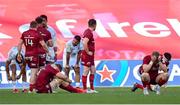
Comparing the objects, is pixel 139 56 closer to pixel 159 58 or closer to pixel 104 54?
pixel 104 54

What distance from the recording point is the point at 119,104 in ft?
41.6

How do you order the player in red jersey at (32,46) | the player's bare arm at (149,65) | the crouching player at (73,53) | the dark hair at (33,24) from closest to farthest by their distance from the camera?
the player's bare arm at (149,65) → the dark hair at (33,24) → the player in red jersey at (32,46) → the crouching player at (73,53)

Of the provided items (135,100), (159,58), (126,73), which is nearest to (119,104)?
(135,100)

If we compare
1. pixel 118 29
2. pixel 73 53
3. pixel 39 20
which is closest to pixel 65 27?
pixel 118 29

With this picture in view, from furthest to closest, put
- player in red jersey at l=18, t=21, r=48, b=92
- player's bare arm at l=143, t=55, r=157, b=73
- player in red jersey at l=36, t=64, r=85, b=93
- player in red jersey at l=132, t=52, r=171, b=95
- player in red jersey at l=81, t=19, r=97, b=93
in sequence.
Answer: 1. player in red jersey at l=81, t=19, r=97, b=93
2. player in red jersey at l=18, t=21, r=48, b=92
3. player in red jersey at l=36, t=64, r=85, b=93
4. player in red jersey at l=132, t=52, r=171, b=95
5. player's bare arm at l=143, t=55, r=157, b=73

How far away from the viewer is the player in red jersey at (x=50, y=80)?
16.2 meters

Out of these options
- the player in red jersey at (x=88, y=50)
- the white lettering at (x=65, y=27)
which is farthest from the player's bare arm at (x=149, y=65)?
the white lettering at (x=65, y=27)

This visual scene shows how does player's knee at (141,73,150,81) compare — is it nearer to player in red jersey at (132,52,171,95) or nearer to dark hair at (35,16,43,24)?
player in red jersey at (132,52,171,95)

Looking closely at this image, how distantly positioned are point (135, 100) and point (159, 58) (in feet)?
7.91

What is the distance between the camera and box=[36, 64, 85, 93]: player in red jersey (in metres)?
16.2

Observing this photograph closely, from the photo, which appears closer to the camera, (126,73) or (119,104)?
(119,104)

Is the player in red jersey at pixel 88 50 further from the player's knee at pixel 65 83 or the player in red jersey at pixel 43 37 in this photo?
the player in red jersey at pixel 43 37

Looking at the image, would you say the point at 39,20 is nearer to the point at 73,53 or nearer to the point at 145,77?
the point at 145,77

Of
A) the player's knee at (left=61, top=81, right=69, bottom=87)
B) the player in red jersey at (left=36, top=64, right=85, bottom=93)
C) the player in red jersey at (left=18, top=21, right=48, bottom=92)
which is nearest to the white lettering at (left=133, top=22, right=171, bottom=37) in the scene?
the player in red jersey at (left=36, top=64, right=85, bottom=93)
